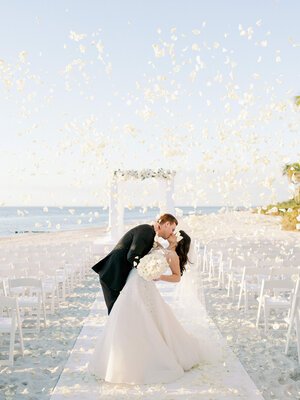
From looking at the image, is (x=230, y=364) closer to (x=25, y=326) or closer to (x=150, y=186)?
(x=25, y=326)

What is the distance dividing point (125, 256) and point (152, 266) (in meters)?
0.49

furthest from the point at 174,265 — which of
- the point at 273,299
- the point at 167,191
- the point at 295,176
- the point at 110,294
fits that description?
the point at 167,191

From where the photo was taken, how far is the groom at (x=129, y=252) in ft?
16.7

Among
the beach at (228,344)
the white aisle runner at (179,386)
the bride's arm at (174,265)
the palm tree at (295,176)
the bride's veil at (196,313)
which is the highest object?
the palm tree at (295,176)

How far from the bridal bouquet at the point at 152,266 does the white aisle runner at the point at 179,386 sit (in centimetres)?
106

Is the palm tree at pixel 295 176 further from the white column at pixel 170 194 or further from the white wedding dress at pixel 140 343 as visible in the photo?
the white column at pixel 170 194

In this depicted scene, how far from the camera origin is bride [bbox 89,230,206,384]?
4.84m

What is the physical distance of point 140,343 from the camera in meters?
4.94

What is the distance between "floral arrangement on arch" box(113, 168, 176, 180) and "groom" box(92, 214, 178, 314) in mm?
13249

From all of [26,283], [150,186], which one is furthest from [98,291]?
[150,186]

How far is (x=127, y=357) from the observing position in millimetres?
4855

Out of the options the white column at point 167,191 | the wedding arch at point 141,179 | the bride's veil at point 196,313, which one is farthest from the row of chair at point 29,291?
the white column at point 167,191

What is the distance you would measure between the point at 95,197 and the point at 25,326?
5.25 m

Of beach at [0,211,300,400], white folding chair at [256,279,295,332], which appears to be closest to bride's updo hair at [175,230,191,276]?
beach at [0,211,300,400]
